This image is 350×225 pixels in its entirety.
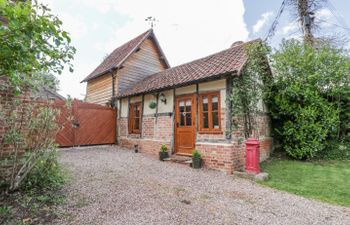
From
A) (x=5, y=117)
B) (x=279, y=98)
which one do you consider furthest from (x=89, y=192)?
(x=279, y=98)

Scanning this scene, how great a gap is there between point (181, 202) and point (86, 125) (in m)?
7.44

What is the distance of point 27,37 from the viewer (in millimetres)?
1989

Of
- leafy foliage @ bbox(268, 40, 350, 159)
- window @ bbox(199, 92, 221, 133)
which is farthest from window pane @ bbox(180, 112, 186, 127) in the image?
leafy foliage @ bbox(268, 40, 350, 159)

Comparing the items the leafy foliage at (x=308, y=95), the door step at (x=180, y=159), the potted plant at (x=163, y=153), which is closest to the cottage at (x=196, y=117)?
the door step at (x=180, y=159)

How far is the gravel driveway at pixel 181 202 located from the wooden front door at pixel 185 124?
179 centimetres

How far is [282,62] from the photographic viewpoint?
7.82 m

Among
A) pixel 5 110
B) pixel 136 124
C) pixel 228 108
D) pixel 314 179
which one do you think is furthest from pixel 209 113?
pixel 5 110

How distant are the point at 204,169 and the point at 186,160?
0.83 m

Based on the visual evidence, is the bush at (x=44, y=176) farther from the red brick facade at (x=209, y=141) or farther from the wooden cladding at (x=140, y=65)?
the wooden cladding at (x=140, y=65)

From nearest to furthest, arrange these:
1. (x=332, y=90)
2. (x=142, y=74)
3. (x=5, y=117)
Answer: (x=5, y=117) < (x=332, y=90) < (x=142, y=74)

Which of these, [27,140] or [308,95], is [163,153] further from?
[308,95]

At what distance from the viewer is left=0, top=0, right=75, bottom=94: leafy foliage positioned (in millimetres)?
1880

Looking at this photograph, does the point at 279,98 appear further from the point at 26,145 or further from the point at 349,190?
the point at 26,145

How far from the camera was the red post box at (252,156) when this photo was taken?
5.24m
